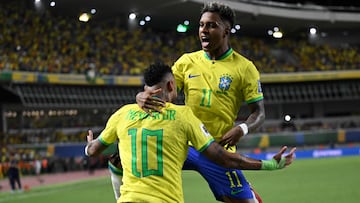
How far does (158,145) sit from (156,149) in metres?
0.03

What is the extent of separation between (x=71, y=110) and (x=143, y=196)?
1382 inches

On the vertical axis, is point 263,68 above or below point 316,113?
above

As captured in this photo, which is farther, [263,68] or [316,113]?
[316,113]

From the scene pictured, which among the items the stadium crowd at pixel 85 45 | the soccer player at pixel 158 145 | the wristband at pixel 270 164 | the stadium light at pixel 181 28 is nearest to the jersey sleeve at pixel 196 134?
the soccer player at pixel 158 145

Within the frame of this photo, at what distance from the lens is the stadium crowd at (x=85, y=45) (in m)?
34.1

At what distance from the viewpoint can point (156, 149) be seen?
15.0 feet

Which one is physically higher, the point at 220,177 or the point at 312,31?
the point at 220,177

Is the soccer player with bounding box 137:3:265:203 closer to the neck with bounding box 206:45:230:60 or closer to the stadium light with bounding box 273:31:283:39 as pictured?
the neck with bounding box 206:45:230:60

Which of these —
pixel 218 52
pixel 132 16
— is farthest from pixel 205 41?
pixel 132 16

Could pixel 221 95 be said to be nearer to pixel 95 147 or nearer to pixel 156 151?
pixel 95 147

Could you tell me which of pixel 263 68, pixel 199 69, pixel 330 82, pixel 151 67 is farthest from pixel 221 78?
pixel 330 82

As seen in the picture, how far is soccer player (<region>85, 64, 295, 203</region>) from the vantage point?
4.57m

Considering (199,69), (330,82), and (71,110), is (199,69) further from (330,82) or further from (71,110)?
(330,82)

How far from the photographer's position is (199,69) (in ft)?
21.1
